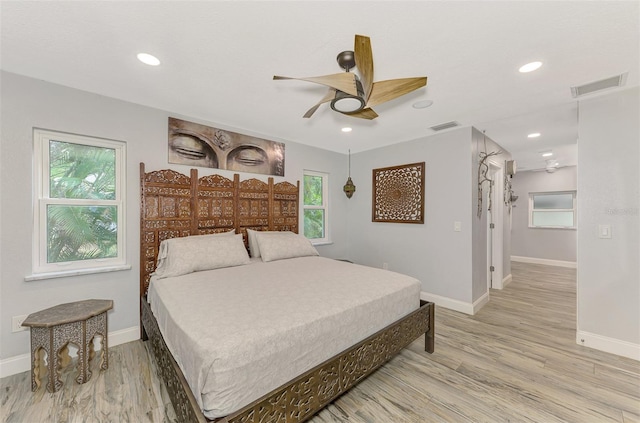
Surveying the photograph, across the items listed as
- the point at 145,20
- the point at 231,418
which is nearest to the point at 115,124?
the point at 145,20

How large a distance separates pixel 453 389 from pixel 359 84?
7.85ft

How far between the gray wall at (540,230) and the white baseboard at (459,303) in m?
3.95

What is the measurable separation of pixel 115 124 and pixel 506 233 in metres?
6.12

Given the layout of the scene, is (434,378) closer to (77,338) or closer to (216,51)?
(77,338)

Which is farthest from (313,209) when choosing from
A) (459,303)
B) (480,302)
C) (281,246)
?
(480,302)

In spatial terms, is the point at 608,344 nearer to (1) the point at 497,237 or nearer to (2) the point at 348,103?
(1) the point at 497,237

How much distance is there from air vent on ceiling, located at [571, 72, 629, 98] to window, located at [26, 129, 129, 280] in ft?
14.7

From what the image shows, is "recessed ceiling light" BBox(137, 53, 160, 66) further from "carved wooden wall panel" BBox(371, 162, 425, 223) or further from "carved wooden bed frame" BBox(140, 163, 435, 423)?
"carved wooden wall panel" BBox(371, 162, 425, 223)

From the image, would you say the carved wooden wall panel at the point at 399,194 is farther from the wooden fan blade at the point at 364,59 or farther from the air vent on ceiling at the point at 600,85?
the wooden fan blade at the point at 364,59

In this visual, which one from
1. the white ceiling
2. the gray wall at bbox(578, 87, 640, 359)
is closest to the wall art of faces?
the white ceiling

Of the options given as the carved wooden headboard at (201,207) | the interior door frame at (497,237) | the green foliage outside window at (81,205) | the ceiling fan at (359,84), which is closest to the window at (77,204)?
the green foliage outside window at (81,205)

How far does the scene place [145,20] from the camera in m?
1.50

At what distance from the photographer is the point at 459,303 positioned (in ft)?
11.2

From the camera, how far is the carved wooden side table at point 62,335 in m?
1.86
